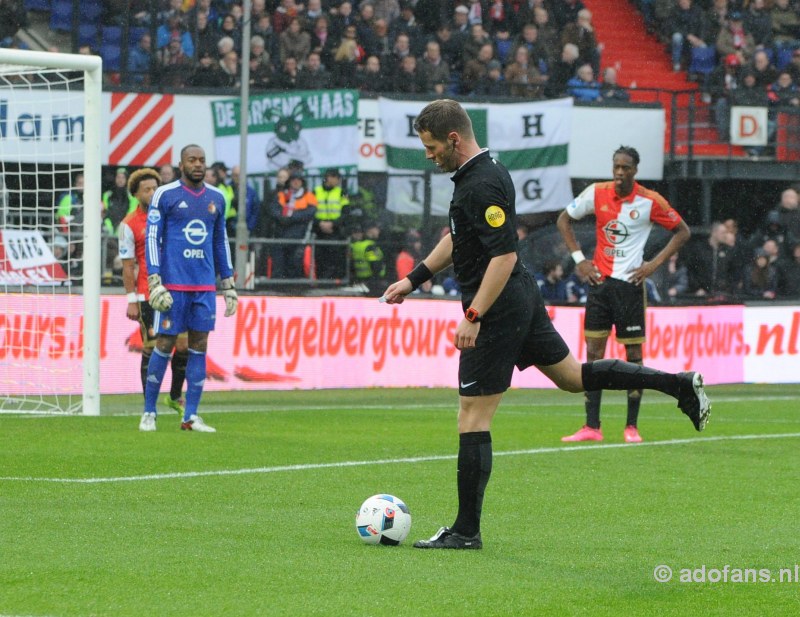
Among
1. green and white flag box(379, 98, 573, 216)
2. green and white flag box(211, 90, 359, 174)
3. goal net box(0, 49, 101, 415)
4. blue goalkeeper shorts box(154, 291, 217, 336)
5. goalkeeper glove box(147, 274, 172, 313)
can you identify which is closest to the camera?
goalkeeper glove box(147, 274, 172, 313)

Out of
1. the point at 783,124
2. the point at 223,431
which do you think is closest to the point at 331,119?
the point at 783,124

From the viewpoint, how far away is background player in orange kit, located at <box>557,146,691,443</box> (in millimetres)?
11648

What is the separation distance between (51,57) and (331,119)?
31.5 feet

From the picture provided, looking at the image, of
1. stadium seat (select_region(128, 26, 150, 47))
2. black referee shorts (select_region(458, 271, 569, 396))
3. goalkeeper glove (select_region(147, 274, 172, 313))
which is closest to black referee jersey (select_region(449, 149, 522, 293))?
black referee shorts (select_region(458, 271, 569, 396))

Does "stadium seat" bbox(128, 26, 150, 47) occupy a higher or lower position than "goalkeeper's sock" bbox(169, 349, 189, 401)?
higher

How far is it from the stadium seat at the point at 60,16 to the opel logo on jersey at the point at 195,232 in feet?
44.2

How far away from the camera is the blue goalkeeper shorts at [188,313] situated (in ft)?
37.7

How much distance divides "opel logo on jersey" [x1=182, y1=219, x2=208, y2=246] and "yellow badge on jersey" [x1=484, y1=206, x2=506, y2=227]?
5.50 metres

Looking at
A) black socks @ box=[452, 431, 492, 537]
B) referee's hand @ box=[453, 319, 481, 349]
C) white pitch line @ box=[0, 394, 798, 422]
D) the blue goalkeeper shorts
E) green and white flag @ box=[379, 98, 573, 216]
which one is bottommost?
white pitch line @ box=[0, 394, 798, 422]

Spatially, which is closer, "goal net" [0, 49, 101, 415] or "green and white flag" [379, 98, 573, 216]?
"goal net" [0, 49, 101, 415]

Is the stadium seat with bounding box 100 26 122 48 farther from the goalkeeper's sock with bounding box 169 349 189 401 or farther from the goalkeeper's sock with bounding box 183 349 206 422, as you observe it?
the goalkeeper's sock with bounding box 183 349 206 422

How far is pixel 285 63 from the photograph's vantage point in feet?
78.2

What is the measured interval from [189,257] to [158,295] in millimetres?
508

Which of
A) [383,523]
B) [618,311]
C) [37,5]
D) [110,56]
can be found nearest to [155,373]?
[618,311]
